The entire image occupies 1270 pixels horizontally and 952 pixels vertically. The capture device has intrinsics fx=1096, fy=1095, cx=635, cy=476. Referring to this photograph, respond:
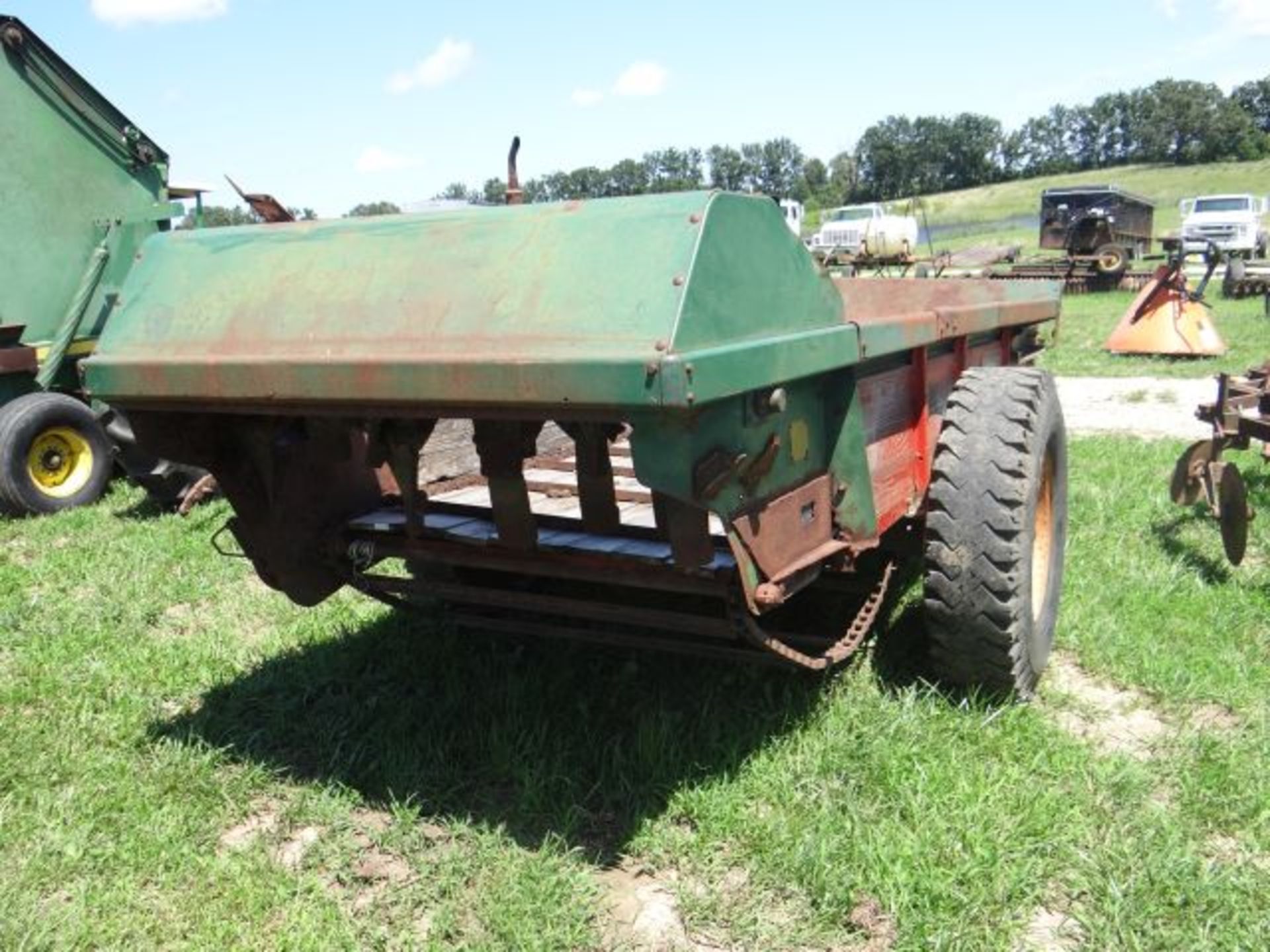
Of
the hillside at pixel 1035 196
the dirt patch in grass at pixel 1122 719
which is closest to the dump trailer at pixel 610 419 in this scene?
the dirt patch in grass at pixel 1122 719

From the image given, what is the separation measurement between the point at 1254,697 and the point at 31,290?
24.3 feet

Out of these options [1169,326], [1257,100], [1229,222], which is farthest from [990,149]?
[1169,326]

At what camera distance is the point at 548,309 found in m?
2.27

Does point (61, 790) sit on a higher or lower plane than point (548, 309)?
lower

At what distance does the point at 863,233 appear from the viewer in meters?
29.4

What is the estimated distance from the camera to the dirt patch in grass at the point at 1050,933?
2373 millimetres

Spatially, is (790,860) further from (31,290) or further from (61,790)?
(31,290)

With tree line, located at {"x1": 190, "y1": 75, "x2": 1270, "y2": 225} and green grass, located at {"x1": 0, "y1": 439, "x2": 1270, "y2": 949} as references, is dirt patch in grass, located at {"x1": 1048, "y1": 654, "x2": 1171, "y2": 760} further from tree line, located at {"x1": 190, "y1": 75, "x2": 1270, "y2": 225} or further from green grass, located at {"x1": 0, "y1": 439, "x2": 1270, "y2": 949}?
tree line, located at {"x1": 190, "y1": 75, "x2": 1270, "y2": 225}

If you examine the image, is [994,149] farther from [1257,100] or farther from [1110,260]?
[1110,260]

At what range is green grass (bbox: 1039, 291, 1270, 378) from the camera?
36.7 feet

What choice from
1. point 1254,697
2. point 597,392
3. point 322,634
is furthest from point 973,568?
point 322,634

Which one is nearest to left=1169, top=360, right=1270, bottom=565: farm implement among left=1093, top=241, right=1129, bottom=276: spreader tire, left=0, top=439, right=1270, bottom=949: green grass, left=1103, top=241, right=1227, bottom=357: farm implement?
left=0, top=439, right=1270, bottom=949: green grass

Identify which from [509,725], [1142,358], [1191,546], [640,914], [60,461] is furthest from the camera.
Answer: [1142,358]

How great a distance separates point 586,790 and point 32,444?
5.10m
